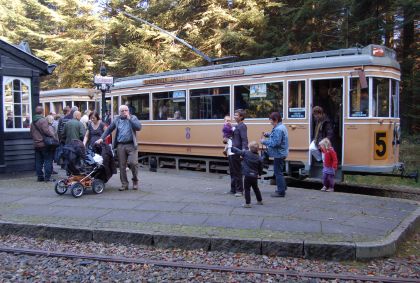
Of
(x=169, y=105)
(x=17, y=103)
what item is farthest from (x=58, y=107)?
(x=17, y=103)

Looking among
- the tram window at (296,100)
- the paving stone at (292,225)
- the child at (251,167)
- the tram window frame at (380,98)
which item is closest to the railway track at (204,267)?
the paving stone at (292,225)

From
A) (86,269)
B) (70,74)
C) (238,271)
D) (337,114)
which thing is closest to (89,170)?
(86,269)

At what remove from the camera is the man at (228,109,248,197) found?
9038 millimetres

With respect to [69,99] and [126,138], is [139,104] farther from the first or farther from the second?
[69,99]

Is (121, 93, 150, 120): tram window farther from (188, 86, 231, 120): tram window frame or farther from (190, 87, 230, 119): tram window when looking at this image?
(190, 87, 230, 119): tram window

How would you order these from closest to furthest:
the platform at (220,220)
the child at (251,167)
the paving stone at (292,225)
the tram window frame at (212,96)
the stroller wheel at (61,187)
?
1. the platform at (220,220)
2. the paving stone at (292,225)
3. the child at (251,167)
4. the stroller wheel at (61,187)
5. the tram window frame at (212,96)

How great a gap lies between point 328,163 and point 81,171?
17.7 ft

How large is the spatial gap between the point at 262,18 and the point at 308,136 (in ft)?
40.4

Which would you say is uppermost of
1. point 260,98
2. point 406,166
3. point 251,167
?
point 260,98

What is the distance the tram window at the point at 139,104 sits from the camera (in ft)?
51.6

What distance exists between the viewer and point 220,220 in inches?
276

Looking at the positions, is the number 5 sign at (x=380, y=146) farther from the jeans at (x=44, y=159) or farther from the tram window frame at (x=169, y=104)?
the jeans at (x=44, y=159)

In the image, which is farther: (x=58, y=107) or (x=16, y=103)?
(x=58, y=107)

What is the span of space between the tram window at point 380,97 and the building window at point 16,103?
892 centimetres
